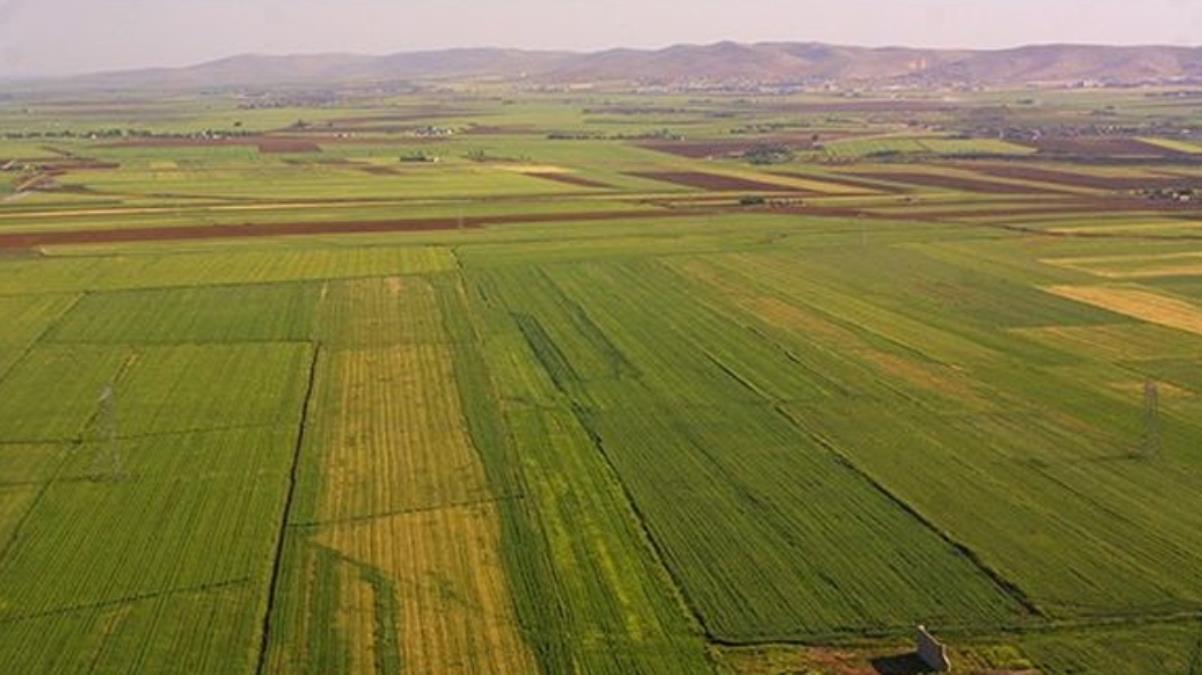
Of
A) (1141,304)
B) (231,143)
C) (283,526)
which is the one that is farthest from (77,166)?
(283,526)

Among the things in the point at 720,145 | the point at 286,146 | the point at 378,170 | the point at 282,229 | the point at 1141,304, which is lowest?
the point at 720,145

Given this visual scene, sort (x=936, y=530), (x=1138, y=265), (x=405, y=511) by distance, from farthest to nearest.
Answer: (x=1138, y=265)
(x=405, y=511)
(x=936, y=530)

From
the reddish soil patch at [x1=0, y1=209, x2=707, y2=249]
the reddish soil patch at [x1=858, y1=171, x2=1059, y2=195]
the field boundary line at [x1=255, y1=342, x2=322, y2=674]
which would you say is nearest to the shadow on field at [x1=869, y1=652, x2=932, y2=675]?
the field boundary line at [x1=255, y1=342, x2=322, y2=674]

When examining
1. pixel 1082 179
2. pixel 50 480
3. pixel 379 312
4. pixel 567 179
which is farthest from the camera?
pixel 567 179

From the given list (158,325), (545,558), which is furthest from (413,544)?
(158,325)

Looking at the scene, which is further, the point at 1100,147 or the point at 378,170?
the point at 1100,147

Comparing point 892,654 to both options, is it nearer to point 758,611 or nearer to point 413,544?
point 758,611

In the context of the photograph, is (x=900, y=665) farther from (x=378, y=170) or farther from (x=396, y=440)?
(x=378, y=170)

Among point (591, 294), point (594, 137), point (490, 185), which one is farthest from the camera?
point (594, 137)
